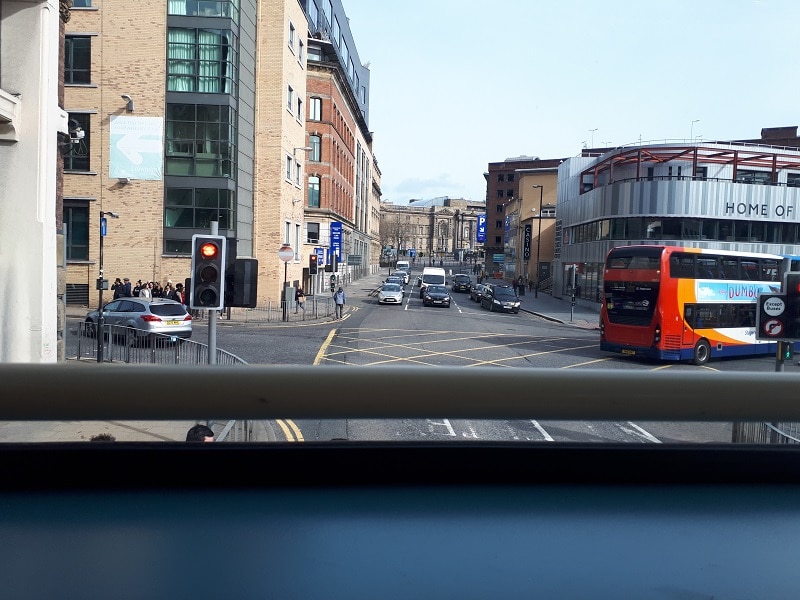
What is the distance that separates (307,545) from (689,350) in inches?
364

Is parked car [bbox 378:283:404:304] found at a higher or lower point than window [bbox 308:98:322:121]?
lower

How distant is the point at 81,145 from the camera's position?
8.07 m

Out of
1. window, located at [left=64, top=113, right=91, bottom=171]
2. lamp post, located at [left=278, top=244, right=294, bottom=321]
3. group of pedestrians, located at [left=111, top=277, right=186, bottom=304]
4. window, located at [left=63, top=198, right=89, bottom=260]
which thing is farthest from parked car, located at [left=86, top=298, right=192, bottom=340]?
lamp post, located at [left=278, top=244, right=294, bottom=321]

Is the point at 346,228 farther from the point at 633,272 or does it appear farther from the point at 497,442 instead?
the point at 497,442

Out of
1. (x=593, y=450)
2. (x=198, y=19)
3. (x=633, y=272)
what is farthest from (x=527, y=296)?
(x=593, y=450)

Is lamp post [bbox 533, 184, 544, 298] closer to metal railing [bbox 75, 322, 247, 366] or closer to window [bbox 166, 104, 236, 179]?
window [bbox 166, 104, 236, 179]

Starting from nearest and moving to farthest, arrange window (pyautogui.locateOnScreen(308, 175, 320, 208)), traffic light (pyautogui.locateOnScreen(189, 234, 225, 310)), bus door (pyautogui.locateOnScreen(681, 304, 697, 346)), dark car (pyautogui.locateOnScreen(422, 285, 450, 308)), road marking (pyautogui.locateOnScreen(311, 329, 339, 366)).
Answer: traffic light (pyautogui.locateOnScreen(189, 234, 225, 310)) < bus door (pyautogui.locateOnScreen(681, 304, 697, 346)) < road marking (pyautogui.locateOnScreen(311, 329, 339, 366)) < dark car (pyautogui.locateOnScreen(422, 285, 450, 308)) < window (pyautogui.locateOnScreen(308, 175, 320, 208))

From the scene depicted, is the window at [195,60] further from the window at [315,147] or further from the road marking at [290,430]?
the window at [315,147]

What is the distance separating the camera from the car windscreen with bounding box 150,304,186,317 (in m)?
10.6

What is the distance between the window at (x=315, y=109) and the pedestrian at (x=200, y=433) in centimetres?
4440

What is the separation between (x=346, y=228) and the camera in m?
53.4

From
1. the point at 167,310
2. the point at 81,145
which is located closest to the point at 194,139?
the point at 81,145

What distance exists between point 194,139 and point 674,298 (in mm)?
9283

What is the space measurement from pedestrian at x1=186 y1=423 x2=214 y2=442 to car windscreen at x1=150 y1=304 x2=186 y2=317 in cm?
889
